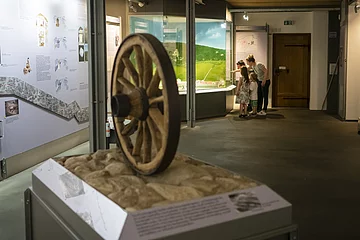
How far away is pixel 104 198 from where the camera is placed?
2098 mm

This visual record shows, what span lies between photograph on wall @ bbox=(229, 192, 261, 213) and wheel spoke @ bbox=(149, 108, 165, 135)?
1.57 feet

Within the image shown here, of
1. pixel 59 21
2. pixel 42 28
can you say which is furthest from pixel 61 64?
pixel 42 28

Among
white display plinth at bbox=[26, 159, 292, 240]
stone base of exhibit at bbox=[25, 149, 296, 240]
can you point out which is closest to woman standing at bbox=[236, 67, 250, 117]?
stone base of exhibit at bbox=[25, 149, 296, 240]

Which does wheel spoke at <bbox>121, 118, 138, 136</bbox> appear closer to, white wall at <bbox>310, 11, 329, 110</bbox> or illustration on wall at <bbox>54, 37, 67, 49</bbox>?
illustration on wall at <bbox>54, 37, 67, 49</bbox>

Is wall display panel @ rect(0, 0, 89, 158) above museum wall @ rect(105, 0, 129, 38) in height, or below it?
below

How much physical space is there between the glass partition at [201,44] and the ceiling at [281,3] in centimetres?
68

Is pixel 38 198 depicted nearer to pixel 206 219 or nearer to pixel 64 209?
pixel 64 209

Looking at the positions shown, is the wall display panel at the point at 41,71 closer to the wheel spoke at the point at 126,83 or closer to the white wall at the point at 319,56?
the wheel spoke at the point at 126,83

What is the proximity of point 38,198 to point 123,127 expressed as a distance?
0.64 metres

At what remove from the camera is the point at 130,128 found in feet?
9.26

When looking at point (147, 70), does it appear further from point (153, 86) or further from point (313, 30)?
point (313, 30)

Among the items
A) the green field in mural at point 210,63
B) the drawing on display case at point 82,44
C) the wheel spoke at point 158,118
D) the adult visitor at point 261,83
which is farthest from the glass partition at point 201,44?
the wheel spoke at point 158,118

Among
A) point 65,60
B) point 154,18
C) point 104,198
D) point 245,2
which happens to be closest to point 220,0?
point 245,2

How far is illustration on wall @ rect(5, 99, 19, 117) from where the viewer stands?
6184mm
